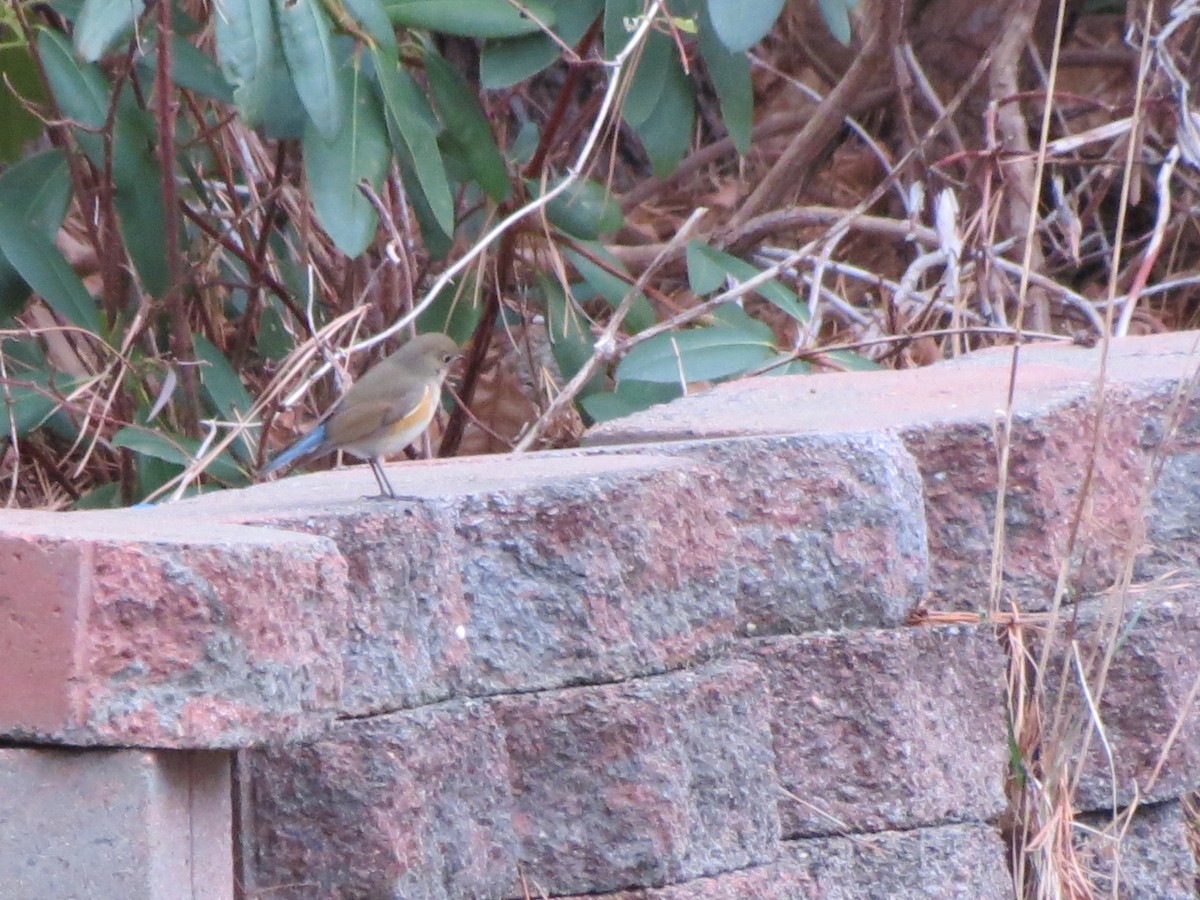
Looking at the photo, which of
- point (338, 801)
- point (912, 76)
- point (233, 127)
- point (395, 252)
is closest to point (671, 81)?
point (395, 252)

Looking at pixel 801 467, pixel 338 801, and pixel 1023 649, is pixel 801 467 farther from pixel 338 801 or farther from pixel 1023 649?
pixel 338 801

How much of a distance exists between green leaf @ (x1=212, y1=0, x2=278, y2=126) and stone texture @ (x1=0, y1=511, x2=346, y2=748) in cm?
189

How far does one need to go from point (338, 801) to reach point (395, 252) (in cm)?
248

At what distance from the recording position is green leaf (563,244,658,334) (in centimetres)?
496

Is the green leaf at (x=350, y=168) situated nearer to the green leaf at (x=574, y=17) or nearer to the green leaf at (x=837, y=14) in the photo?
the green leaf at (x=574, y=17)

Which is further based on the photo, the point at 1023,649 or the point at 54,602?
the point at 1023,649

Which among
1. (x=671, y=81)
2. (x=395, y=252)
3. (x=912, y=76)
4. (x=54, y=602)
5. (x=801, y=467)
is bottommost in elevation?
(x=54, y=602)

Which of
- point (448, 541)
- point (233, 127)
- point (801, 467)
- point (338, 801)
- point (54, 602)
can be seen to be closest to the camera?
point (54, 602)

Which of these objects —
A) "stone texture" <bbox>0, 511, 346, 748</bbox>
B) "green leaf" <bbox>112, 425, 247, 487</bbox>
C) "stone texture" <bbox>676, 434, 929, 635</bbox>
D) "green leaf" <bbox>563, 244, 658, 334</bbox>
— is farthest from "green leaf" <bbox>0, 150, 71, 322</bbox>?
"stone texture" <bbox>0, 511, 346, 748</bbox>

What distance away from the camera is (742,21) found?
409 centimetres

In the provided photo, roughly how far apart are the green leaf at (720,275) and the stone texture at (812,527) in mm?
2003

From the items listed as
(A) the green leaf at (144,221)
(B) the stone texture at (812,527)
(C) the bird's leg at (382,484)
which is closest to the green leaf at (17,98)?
(A) the green leaf at (144,221)

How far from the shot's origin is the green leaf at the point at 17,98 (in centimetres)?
449

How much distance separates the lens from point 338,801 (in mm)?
2188
